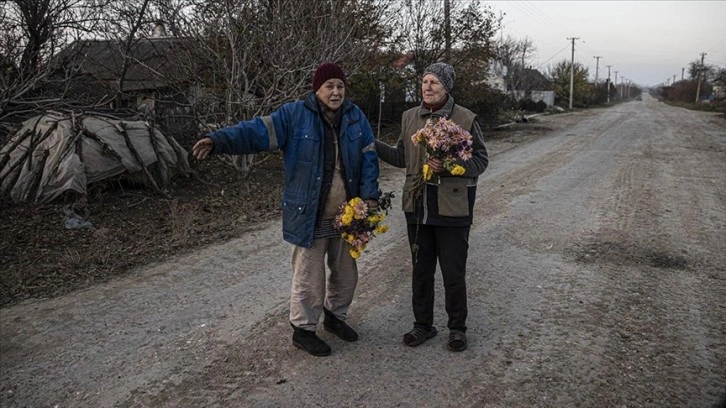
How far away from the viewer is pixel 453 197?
3621 millimetres

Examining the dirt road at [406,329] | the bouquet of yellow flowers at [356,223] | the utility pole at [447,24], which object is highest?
the utility pole at [447,24]

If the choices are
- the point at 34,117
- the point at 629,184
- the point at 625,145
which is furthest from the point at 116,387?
the point at 625,145

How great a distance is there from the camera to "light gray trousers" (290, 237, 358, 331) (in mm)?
3668

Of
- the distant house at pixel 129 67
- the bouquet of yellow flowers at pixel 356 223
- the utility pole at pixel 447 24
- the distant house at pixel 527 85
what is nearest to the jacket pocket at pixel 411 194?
the bouquet of yellow flowers at pixel 356 223

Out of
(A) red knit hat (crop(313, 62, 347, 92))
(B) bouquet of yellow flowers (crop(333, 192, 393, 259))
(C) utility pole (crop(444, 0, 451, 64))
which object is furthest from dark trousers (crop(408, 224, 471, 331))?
(C) utility pole (crop(444, 0, 451, 64))

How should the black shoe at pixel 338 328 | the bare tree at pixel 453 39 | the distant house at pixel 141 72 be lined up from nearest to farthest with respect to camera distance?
the black shoe at pixel 338 328
the distant house at pixel 141 72
the bare tree at pixel 453 39

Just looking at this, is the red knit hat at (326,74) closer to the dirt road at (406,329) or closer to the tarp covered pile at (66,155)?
the dirt road at (406,329)

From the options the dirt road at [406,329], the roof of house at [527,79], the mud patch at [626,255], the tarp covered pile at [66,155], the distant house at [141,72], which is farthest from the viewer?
the roof of house at [527,79]

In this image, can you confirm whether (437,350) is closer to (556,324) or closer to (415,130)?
(556,324)

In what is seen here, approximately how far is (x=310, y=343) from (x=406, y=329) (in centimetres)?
80

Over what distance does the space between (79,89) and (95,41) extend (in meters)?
0.96

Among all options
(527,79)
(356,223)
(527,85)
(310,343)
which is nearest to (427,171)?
(356,223)

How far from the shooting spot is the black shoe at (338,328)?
3910 mm

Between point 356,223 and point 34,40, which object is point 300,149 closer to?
point 356,223
